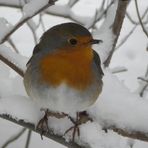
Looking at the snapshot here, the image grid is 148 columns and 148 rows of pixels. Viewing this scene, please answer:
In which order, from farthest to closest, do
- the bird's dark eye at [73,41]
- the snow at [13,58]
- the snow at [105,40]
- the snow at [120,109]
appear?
the snow at [105,40] < the snow at [13,58] < the bird's dark eye at [73,41] < the snow at [120,109]

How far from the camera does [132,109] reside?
184 cm

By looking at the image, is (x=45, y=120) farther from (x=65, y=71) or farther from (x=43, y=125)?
(x=65, y=71)

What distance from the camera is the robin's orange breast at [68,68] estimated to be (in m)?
1.81

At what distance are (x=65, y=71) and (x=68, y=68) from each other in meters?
0.02

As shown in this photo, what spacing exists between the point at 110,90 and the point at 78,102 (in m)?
0.20

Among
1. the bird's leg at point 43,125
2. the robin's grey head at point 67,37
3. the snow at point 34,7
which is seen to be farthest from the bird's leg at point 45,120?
the snow at point 34,7

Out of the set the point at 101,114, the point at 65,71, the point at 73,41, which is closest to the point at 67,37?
the point at 73,41

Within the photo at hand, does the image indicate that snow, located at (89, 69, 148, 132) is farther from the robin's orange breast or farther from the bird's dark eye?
the bird's dark eye

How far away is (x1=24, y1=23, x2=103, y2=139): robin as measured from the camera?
182 cm

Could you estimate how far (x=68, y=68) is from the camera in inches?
71.3

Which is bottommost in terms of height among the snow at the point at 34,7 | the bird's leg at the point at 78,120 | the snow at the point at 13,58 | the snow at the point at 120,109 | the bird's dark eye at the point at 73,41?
the bird's leg at the point at 78,120

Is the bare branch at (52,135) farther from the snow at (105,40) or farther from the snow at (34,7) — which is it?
the snow at (105,40)

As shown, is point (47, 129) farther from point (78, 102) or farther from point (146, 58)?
point (146, 58)

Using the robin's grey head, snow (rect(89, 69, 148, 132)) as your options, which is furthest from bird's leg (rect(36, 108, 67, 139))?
the robin's grey head
